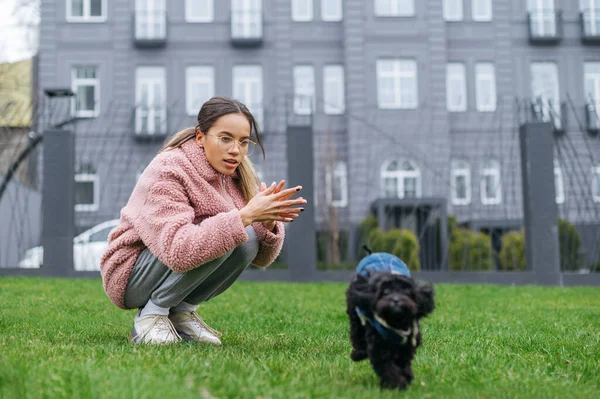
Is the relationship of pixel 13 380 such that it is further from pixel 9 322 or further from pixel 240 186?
pixel 9 322

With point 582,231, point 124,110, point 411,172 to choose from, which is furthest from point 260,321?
point 124,110

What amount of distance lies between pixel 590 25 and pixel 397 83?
22.9ft

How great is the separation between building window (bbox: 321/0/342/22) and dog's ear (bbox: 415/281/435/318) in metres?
23.7

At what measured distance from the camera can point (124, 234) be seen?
397cm

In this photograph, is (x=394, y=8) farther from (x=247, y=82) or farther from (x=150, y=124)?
(x=150, y=124)

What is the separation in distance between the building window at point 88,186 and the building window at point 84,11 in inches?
332

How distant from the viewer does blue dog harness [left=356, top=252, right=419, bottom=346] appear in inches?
107

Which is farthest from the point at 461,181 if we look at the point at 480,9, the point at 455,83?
the point at 480,9

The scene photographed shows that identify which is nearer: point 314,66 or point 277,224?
point 277,224

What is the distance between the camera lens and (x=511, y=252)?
1177cm

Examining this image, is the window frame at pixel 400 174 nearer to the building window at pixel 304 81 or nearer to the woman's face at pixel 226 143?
the building window at pixel 304 81

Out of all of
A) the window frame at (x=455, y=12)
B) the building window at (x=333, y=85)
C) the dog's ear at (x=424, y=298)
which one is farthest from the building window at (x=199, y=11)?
the dog's ear at (x=424, y=298)

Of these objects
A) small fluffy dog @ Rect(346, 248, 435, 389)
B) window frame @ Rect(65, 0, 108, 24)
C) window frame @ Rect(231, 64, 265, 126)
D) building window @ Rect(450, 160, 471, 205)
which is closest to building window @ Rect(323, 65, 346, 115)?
window frame @ Rect(231, 64, 265, 126)

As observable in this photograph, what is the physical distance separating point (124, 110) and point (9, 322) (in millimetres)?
19775
